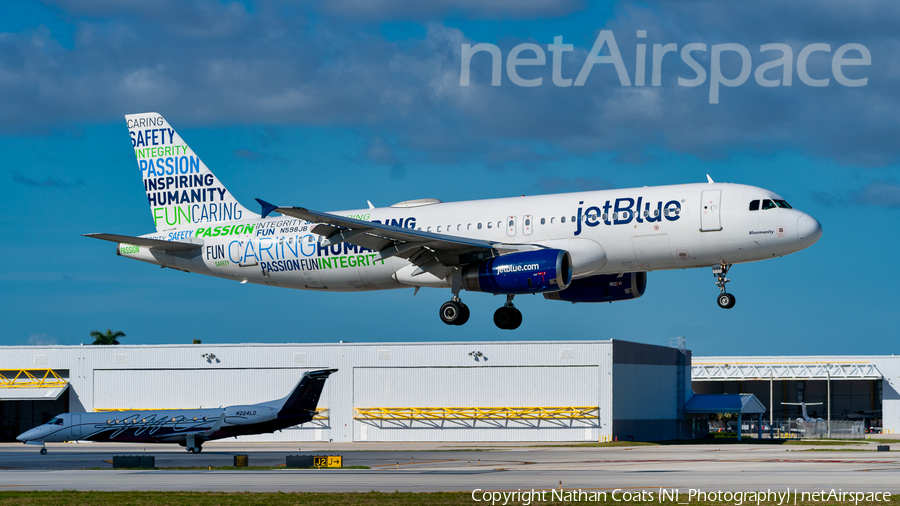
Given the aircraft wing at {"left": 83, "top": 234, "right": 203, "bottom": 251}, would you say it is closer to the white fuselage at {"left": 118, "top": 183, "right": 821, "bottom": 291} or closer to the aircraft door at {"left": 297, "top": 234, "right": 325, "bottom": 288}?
the white fuselage at {"left": 118, "top": 183, "right": 821, "bottom": 291}

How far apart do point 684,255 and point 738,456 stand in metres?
35.2

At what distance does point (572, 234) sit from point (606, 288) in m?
5.74

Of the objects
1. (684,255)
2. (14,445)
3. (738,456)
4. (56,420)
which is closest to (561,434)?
(738,456)

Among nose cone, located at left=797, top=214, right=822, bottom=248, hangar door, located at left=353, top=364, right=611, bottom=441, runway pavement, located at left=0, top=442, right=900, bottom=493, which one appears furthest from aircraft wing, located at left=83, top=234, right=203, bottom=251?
hangar door, located at left=353, top=364, right=611, bottom=441

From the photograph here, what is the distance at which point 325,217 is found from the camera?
41.5 m

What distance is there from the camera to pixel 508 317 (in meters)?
47.2

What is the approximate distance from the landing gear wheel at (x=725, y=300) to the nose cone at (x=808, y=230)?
137 inches

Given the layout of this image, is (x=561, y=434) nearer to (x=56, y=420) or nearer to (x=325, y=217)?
(x=56, y=420)

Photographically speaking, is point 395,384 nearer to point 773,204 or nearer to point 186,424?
point 186,424

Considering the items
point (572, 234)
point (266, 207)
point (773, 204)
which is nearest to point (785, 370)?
point (773, 204)

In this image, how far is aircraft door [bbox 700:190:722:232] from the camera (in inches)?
1642

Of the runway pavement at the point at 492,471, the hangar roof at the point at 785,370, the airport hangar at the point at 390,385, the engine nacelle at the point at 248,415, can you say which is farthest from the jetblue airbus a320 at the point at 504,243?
the hangar roof at the point at 785,370

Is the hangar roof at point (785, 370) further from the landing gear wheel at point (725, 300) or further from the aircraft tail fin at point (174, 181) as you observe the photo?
the landing gear wheel at point (725, 300)

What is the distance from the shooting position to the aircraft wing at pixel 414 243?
42781mm
